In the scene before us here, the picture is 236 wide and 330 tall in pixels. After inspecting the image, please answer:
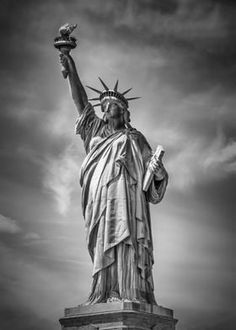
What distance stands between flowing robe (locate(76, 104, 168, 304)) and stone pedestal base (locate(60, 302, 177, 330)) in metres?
0.34

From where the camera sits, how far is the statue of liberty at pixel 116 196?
13227mm

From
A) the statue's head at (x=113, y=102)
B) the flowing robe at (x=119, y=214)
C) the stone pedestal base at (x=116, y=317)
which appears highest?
the statue's head at (x=113, y=102)

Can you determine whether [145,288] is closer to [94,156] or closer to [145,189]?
[145,189]

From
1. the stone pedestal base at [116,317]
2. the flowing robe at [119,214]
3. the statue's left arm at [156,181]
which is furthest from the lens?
the statue's left arm at [156,181]

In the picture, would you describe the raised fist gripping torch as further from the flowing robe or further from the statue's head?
the flowing robe

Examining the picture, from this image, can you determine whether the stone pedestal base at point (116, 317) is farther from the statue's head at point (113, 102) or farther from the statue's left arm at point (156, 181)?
the statue's head at point (113, 102)

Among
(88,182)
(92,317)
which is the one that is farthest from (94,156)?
(92,317)

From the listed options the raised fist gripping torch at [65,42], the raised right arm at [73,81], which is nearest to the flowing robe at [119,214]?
the raised right arm at [73,81]

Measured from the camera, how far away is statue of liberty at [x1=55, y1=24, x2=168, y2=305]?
13227 mm

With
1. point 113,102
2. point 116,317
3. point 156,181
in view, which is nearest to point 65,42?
point 113,102

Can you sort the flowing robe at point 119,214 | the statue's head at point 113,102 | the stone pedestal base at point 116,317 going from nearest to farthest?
the stone pedestal base at point 116,317, the flowing robe at point 119,214, the statue's head at point 113,102

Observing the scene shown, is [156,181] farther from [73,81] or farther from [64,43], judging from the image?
[64,43]

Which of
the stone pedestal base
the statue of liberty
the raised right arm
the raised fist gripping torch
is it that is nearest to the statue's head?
the statue of liberty

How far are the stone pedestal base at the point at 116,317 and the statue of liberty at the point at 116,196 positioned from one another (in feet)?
1.04
